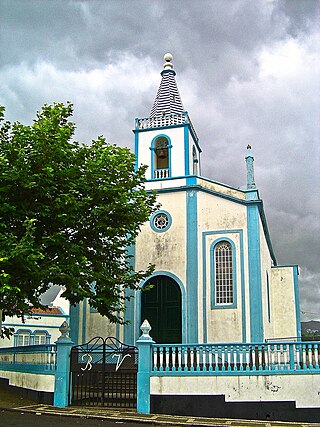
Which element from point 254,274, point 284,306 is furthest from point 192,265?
point 284,306

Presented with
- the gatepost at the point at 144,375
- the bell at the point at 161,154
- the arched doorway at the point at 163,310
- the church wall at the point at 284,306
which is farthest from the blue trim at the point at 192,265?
the gatepost at the point at 144,375

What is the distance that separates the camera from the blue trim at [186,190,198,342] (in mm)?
18344

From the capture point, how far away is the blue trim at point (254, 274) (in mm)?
17609

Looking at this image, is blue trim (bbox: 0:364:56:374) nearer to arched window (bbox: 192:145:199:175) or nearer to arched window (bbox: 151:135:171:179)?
arched window (bbox: 151:135:171:179)

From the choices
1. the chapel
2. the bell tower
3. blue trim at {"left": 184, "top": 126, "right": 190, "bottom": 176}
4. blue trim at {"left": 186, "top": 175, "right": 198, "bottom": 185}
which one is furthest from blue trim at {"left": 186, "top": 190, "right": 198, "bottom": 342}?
the bell tower

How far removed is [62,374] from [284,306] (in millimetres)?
11923

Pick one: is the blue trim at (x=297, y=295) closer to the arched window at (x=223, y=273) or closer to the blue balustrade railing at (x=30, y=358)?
the arched window at (x=223, y=273)

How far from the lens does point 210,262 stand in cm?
1880

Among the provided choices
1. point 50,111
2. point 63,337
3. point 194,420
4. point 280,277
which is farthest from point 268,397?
point 280,277

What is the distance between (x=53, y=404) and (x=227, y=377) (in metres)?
4.60

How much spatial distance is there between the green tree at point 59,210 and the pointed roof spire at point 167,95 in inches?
341

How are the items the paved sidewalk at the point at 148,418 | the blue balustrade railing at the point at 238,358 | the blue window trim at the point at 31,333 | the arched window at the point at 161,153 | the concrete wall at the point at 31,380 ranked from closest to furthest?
the paved sidewalk at the point at 148,418 → the blue balustrade railing at the point at 238,358 → the concrete wall at the point at 31,380 → the arched window at the point at 161,153 → the blue window trim at the point at 31,333

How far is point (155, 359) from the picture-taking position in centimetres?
1267

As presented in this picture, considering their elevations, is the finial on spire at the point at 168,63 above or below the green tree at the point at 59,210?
above
